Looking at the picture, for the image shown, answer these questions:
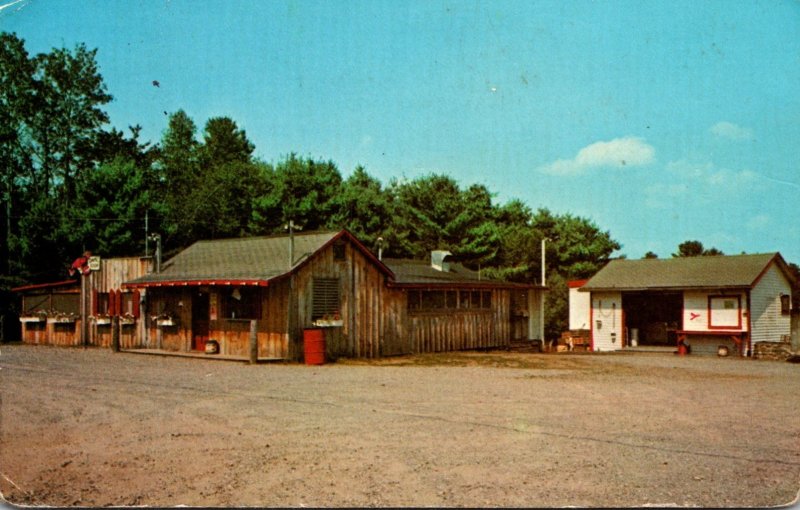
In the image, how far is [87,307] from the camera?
25281 millimetres

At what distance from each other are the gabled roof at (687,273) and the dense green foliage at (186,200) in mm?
7260

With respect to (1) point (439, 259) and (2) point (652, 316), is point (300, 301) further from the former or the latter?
(2) point (652, 316)

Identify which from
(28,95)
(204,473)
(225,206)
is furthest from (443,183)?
(204,473)

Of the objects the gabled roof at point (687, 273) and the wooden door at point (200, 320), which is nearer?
the wooden door at point (200, 320)

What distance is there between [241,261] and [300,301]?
3144 mm

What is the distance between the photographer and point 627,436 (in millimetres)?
8180

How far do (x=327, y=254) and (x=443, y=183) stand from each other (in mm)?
28109

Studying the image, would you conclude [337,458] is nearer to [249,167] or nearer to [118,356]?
[118,356]

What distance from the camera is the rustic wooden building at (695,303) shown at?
28.4 m

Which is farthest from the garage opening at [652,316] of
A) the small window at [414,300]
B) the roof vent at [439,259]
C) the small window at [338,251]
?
the small window at [338,251]

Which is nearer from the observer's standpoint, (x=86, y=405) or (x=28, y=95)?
(x=86, y=405)

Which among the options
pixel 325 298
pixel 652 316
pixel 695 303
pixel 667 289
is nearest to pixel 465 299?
pixel 325 298

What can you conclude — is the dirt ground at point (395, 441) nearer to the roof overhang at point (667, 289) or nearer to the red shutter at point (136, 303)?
the red shutter at point (136, 303)

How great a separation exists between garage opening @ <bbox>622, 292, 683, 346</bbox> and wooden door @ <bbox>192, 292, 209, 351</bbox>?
1934 centimetres
